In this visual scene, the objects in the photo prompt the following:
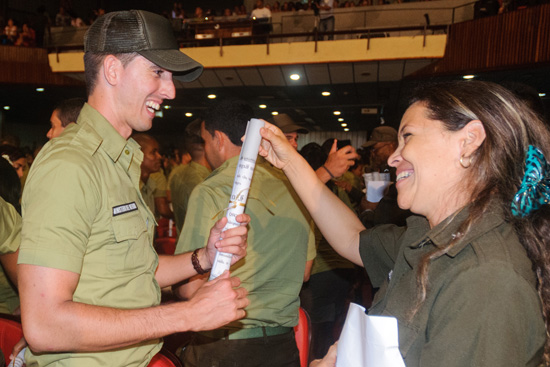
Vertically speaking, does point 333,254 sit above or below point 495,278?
below

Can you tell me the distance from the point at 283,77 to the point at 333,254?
889 cm

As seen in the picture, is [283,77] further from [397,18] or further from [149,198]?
[149,198]

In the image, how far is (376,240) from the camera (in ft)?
4.92

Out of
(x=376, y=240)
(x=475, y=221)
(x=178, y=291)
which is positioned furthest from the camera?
(x=178, y=291)

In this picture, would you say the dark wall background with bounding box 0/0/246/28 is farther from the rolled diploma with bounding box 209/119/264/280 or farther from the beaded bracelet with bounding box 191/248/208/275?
the rolled diploma with bounding box 209/119/264/280

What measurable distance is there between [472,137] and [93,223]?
0.98 m

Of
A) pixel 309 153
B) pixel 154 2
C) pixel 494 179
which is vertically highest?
pixel 154 2

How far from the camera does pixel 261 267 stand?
6.18 feet

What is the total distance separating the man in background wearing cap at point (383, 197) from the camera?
9.00 feet

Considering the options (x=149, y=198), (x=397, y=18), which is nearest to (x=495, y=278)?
(x=149, y=198)

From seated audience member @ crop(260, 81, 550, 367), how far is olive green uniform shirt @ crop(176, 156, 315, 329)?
1.96ft

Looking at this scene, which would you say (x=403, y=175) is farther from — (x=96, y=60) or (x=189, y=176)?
(x=189, y=176)

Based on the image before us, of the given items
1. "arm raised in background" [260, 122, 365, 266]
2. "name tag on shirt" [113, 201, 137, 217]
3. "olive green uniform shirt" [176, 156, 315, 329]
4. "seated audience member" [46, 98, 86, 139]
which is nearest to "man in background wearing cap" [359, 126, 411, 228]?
"olive green uniform shirt" [176, 156, 315, 329]

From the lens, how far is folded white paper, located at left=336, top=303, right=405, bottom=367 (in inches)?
35.8
